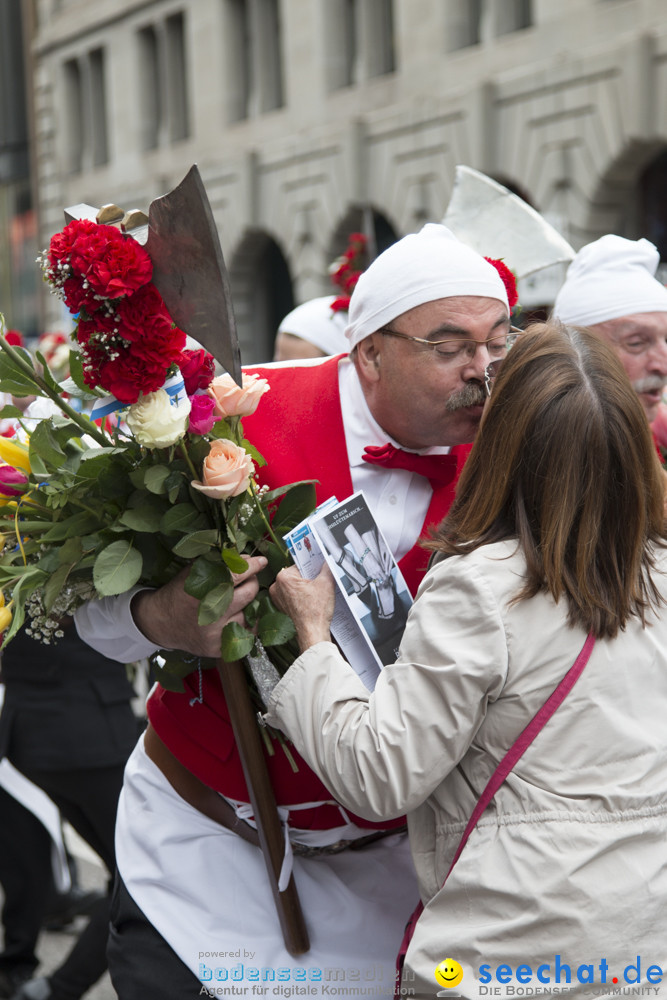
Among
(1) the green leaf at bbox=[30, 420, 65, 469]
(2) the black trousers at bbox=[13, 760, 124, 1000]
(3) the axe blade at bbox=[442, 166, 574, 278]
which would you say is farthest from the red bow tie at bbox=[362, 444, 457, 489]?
(2) the black trousers at bbox=[13, 760, 124, 1000]

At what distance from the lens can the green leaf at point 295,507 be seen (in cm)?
264

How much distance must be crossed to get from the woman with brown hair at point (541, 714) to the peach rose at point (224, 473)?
0.42m

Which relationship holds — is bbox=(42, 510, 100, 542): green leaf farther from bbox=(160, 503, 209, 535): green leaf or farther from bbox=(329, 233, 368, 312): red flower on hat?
bbox=(329, 233, 368, 312): red flower on hat

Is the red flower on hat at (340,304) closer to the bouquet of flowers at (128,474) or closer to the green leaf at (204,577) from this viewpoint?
the bouquet of flowers at (128,474)

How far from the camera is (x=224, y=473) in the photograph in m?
2.34

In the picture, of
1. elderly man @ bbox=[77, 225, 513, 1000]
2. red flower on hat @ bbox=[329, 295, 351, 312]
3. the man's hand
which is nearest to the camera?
the man's hand

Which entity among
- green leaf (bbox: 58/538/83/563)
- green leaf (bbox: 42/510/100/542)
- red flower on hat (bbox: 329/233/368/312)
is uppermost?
green leaf (bbox: 42/510/100/542)

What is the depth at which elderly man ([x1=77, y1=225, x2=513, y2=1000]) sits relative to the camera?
2.76 meters

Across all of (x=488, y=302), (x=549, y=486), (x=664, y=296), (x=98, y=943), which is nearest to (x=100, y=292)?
(x=549, y=486)

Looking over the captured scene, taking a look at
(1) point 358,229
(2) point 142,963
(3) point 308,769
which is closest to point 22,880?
(2) point 142,963

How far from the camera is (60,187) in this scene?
2897cm

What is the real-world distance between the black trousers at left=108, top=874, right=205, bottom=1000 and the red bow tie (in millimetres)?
1116

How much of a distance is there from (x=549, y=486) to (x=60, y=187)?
2853cm

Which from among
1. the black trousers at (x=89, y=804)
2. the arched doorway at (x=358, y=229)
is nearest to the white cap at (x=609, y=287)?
the black trousers at (x=89, y=804)
